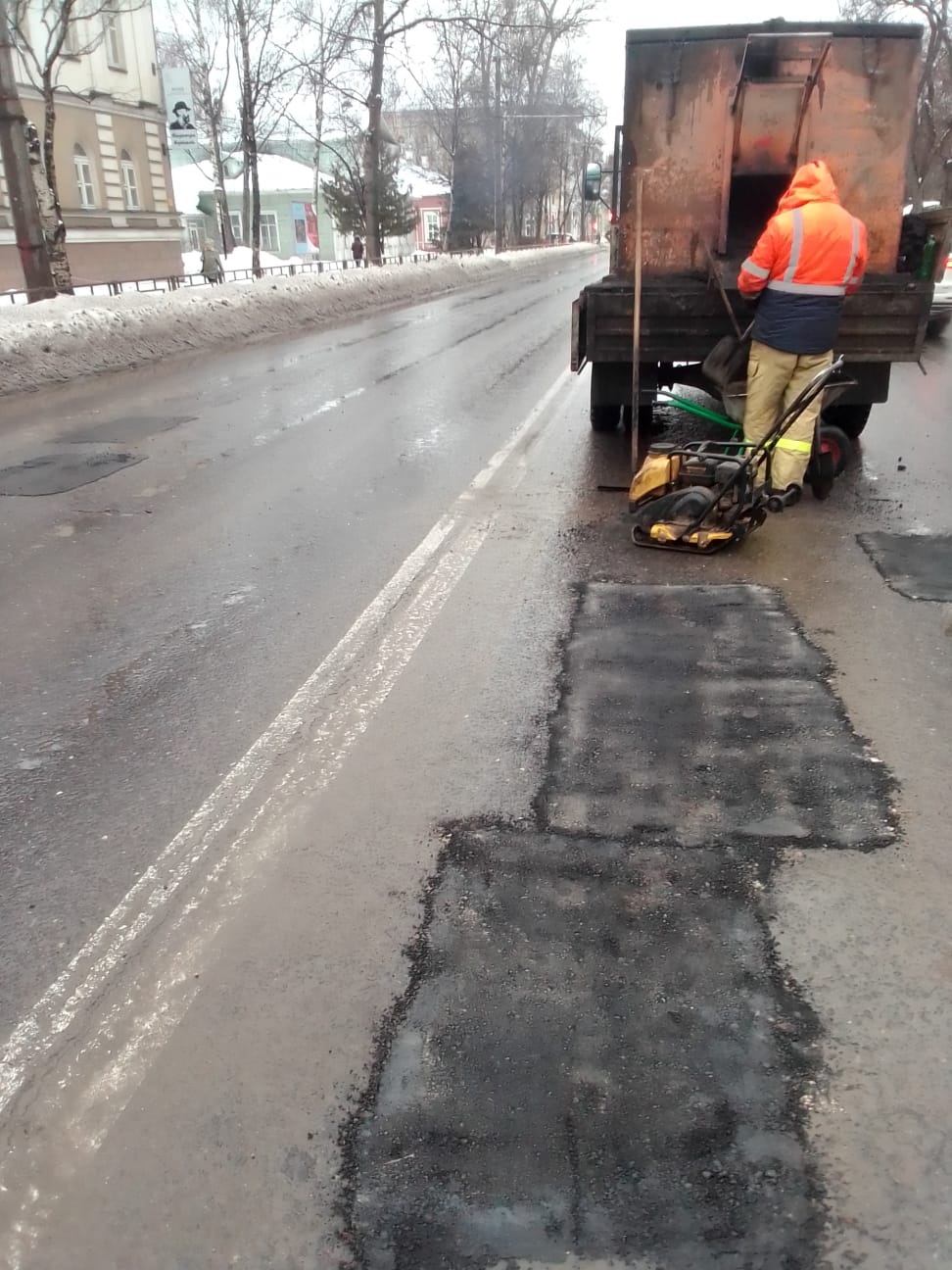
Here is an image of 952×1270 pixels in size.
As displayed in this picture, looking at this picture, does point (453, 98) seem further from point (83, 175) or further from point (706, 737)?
point (706, 737)

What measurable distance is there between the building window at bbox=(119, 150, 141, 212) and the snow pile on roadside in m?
12.3

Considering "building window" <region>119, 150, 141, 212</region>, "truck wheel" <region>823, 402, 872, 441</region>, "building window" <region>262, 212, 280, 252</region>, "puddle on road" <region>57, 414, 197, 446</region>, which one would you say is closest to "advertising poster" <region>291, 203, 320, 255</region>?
"building window" <region>262, 212, 280, 252</region>

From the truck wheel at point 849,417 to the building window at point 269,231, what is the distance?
65685 mm

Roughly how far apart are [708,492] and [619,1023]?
158 inches

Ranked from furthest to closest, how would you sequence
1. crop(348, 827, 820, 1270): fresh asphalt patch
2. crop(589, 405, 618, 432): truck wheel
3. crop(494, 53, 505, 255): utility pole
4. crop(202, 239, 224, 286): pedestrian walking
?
1. crop(494, 53, 505, 255): utility pole
2. crop(202, 239, 224, 286): pedestrian walking
3. crop(589, 405, 618, 432): truck wheel
4. crop(348, 827, 820, 1270): fresh asphalt patch

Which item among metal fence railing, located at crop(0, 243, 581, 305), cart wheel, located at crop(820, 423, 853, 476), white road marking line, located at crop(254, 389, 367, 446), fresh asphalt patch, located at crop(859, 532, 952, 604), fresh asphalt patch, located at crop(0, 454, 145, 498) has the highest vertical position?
metal fence railing, located at crop(0, 243, 581, 305)

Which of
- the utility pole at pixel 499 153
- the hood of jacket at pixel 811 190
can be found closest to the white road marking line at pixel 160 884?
the hood of jacket at pixel 811 190

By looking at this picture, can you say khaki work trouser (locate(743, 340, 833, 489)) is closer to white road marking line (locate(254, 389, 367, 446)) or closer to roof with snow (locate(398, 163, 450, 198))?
white road marking line (locate(254, 389, 367, 446))

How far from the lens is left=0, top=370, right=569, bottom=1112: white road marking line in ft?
8.04

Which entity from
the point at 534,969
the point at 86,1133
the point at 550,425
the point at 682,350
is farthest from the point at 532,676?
the point at 550,425

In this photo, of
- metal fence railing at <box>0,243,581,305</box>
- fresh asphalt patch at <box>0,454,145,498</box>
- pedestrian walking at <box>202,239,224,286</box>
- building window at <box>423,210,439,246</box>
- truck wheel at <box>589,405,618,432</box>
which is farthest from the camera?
building window at <box>423,210,439,246</box>

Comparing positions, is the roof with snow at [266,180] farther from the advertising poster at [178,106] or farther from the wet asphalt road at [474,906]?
the wet asphalt road at [474,906]

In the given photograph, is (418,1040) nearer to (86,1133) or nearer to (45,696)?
(86,1133)

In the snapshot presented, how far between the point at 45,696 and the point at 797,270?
15.8ft
